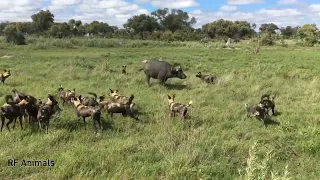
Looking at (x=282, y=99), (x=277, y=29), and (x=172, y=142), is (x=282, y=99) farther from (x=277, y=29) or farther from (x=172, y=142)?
(x=277, y=29)

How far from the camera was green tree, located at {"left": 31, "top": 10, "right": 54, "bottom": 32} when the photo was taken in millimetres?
88812

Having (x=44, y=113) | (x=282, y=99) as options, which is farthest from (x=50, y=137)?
(x=282, y=99)

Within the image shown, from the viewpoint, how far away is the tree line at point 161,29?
3223 inches

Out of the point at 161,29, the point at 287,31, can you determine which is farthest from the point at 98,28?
the point at 287,31

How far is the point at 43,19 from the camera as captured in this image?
8869cm

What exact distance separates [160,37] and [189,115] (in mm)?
74038

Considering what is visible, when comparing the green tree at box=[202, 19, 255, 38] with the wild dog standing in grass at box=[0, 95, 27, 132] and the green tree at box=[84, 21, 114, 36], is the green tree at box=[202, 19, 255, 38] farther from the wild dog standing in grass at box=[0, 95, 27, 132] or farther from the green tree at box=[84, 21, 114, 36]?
the wild dog standing in grass at box=[0, 95, 27, 132]

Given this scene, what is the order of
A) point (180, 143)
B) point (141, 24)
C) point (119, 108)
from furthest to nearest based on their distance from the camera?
1. point (141, 24)
2. point (119, 108)
3. point (180, 143)

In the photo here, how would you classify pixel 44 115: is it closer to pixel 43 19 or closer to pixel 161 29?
pixel 43 19

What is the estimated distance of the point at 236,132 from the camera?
9758 mm

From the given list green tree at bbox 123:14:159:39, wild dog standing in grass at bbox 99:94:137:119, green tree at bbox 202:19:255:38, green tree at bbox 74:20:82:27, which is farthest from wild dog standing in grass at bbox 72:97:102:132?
Result: green tree at bbox 74:20:82:27

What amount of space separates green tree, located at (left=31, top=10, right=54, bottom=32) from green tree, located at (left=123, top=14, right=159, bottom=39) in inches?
755

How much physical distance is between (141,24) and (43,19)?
22984mm

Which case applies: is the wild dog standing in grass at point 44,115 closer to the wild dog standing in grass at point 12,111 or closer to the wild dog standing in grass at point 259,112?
the wild dog standing in grass at point 12,111
